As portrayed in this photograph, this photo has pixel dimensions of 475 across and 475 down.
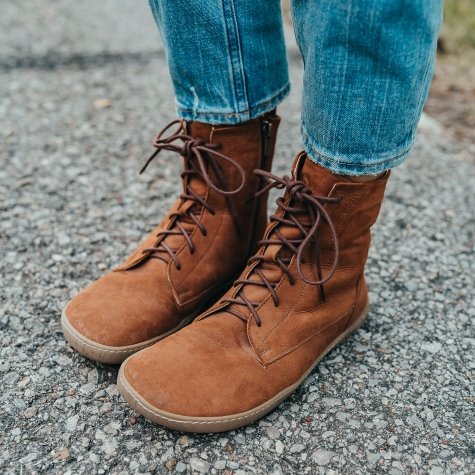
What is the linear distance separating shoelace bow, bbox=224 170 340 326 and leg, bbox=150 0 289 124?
0.63 feet

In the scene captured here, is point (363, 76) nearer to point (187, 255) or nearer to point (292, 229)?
point (292, 229)

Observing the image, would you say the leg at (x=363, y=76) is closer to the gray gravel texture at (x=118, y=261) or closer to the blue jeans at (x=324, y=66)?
the blue jeans at (x=324, y=66)

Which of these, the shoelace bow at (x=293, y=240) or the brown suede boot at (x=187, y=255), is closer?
the shoelace bow at (x=293, y=240)

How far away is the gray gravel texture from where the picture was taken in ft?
4.06

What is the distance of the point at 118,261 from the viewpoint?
1.86m

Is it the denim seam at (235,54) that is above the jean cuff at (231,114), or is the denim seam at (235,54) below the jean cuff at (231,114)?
above

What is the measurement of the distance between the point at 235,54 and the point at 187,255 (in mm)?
480

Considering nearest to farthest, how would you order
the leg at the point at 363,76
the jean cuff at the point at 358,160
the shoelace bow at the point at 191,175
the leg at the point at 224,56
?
the leg at the point at 363,76 → the jean cuff at the point at 358,160 → the leg at the point at 224,56 → the shoelace bow at the point at 191,175

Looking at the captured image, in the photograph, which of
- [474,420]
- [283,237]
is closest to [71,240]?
[283,237]

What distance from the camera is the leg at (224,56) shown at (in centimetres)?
127

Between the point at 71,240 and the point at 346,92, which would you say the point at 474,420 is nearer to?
the point at 346,92

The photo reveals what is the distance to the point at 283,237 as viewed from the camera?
4.29 ft

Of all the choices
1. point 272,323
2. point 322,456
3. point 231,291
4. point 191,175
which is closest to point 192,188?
point 191,175

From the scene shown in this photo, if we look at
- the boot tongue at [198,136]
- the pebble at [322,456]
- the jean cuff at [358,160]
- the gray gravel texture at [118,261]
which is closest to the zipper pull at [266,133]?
the boot tongue at [198,136]
